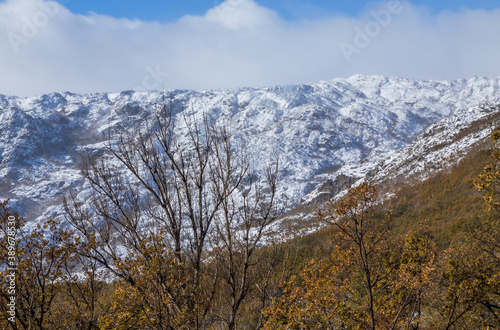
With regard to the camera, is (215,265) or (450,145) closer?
(215,265)

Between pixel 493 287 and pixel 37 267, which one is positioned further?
pixel 493 287

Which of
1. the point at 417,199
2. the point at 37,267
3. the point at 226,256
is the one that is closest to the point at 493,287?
the point at 226,256

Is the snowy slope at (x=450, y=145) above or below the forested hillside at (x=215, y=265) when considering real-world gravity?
above

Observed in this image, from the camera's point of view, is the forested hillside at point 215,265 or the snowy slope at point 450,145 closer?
the forested hillside at point 215,265

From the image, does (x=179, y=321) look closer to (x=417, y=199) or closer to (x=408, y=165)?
(x=417, y=199)

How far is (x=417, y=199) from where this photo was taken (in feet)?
371

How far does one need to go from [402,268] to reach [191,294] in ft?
23.1

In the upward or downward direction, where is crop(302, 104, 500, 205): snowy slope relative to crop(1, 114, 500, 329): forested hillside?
upward

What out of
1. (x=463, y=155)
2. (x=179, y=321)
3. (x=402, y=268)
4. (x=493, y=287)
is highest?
(x=463, y=155)

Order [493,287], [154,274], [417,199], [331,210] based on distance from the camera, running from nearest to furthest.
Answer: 1. [154,274]
2. [331,210]
3. [493,287]
4. [417,199]

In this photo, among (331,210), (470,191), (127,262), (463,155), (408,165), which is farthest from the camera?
(408,165)

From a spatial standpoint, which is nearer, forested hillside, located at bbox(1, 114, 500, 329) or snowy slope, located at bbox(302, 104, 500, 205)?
forested hillside, located at bbox(1, 114, 500, 329)

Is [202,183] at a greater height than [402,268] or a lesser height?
greater

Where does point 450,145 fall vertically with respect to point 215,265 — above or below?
above
